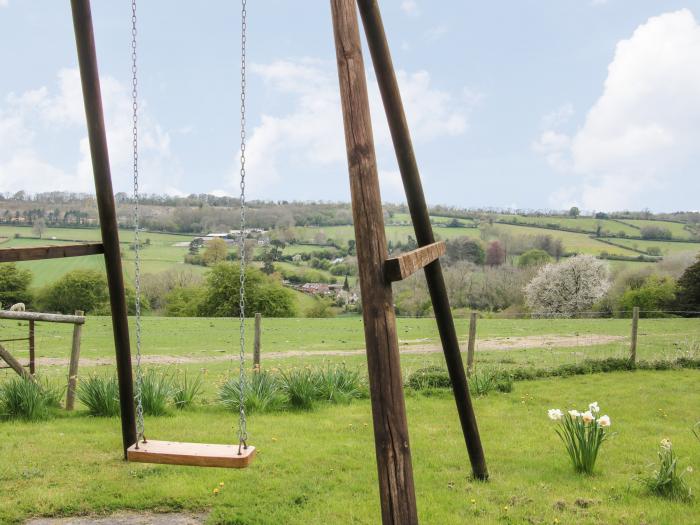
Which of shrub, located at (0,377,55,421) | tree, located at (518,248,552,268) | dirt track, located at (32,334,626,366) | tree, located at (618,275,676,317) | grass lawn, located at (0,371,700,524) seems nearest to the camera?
grass lawn, located at (0,371,700,524)

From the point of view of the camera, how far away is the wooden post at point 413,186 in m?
3.87

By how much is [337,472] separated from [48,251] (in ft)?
9.95

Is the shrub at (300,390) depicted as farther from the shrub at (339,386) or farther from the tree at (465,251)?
the tree at (465,251)

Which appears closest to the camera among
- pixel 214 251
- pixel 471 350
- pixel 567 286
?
pixel 471 350

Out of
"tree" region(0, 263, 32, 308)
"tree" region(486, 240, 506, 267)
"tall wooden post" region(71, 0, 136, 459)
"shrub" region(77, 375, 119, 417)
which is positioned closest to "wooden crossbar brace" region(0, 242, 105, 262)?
"tall wooden post" region(71, 0, 136, 459)

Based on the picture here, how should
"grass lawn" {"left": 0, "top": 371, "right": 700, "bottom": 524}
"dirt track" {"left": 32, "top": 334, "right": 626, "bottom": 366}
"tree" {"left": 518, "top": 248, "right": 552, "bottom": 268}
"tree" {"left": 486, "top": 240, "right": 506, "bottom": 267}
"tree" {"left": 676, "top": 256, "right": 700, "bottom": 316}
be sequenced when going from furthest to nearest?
"tree" {"left": 486, "top": 240, "right": 506, "bottom": 267}, "tree" {"left": 518, "top": 248, "right": 552, "bottom": 268}, "tree" {"left": 676, "top": 256, "right": 700, "bottom": 316}, "dirt track" {"left": 32, "top": 334, "right": 626, "bottom": 366}, "grass lawn" {"left": 0, "top": 371, "right": 700, "bottom": 524}

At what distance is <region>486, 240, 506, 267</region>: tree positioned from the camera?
42600mm

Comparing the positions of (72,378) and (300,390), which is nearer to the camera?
(72,378)

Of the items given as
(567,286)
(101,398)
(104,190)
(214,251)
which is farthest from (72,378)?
(567,286)

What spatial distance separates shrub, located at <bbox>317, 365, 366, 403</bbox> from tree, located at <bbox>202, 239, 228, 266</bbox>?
30.6 metres

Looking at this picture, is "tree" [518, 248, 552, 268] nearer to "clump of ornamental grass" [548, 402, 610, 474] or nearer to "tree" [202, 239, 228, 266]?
"tree" [202, 239, 228, 266]

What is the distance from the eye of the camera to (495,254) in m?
44.0

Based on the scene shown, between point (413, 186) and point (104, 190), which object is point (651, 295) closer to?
point (413, 186)

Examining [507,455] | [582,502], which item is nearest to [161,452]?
[582,502]
